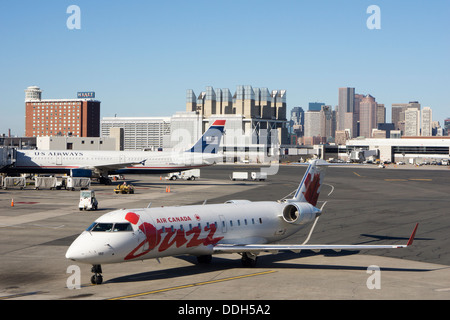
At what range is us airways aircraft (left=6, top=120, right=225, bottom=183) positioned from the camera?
85.3 m

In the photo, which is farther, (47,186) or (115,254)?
(47,186)

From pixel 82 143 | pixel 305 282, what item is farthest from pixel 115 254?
pixel 82 143

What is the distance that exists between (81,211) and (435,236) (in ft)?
106

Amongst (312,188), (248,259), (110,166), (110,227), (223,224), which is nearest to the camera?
(110,227)

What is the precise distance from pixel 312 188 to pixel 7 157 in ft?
201

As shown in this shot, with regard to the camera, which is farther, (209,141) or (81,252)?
(209,141)

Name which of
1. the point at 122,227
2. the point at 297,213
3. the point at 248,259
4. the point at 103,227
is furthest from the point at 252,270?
the point at 103,227

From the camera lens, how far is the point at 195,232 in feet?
87.1

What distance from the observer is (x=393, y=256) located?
32656mm

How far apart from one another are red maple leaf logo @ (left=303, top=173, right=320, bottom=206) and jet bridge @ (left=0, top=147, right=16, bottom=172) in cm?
6002

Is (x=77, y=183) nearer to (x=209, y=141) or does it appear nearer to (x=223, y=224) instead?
(x=209, y=141)

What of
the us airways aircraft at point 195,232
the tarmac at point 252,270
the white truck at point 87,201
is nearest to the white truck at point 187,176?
the white truck at point 87,201
